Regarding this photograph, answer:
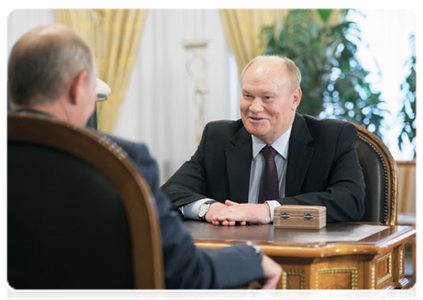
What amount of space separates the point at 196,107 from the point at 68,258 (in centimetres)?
721

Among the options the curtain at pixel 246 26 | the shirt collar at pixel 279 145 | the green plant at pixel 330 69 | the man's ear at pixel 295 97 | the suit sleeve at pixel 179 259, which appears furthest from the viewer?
the curtain at pixel 246 26

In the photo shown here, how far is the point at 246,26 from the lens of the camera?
8148 millimetres

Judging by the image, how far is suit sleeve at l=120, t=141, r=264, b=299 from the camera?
4.91 feet

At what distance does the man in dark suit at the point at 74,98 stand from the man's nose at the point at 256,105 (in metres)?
1.63

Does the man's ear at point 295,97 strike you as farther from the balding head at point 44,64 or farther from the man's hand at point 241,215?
the balding head at point 44,64

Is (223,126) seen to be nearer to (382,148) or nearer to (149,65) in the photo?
(382,148)

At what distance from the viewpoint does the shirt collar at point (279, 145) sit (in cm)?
311

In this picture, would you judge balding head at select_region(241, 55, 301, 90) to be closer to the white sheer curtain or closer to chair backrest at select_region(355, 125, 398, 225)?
chair backrest at select_region(355, 125, 398, 225)

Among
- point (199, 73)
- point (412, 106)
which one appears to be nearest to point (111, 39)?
point (199, 73)

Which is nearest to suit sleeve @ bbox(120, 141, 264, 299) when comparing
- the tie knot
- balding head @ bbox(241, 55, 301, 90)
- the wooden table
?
the wooden table

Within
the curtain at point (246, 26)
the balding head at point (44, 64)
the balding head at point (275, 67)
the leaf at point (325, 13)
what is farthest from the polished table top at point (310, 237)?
the curtain at point (246, 26)

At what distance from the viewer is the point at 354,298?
212cm
